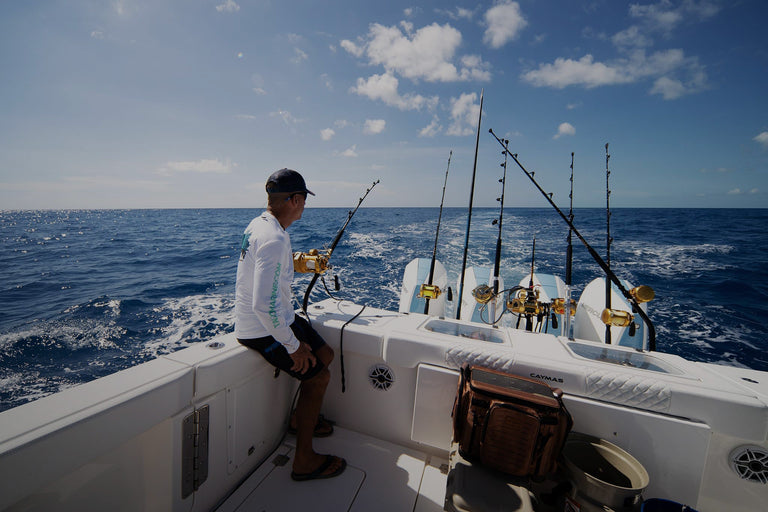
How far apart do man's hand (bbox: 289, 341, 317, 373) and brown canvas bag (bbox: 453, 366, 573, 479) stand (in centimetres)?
84

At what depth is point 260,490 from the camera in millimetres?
1706

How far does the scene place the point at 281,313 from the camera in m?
1.46

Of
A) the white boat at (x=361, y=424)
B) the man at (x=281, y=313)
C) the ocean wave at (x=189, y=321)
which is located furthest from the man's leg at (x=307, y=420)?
the ocean wave at (x=189, y=321)

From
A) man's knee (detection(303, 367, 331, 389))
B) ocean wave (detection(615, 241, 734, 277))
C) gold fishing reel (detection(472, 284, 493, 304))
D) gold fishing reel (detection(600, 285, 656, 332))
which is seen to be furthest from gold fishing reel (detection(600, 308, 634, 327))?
ocean wave (detection(615, 241, 734, 277))

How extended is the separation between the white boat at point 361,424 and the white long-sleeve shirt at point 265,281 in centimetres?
23

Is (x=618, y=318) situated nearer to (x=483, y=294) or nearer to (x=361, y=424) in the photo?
(x=483, y=294)

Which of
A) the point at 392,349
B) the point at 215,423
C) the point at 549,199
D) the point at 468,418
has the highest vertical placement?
the point at 549,199

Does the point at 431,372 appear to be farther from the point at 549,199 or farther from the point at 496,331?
the point at 549,199

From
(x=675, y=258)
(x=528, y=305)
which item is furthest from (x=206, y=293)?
(x=675, y=258)

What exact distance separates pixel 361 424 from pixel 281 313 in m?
1.23

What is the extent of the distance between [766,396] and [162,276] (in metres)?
11.6

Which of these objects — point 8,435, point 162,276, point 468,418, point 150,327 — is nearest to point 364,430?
point 468,418

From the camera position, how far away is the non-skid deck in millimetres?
1624

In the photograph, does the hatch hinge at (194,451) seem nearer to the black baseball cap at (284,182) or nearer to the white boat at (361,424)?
the white boat at (361,424)
